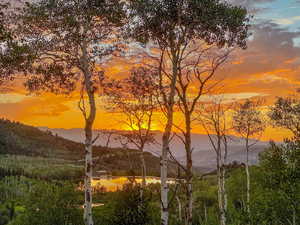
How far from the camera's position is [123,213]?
1566 inches

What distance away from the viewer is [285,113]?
218 feet

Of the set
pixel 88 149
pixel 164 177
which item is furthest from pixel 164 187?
pixel 88 149

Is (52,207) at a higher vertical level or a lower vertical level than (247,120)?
lower

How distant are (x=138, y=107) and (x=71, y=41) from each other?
20985 mm

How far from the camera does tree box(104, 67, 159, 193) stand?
131 ft

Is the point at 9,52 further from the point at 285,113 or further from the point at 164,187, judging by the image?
the point at 285,113

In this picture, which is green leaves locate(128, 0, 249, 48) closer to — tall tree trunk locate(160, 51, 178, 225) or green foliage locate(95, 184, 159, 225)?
tall tree trunk locate(160, 51, 178, 225)

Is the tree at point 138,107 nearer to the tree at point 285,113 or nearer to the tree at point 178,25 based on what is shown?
the tree at point 178,25

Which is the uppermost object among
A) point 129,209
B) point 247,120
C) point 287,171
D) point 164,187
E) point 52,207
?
point 247,120

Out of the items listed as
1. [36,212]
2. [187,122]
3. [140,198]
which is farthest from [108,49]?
[36,212]

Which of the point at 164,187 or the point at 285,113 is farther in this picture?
the point at 285,113

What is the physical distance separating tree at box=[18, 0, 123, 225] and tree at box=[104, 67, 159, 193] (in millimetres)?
8651

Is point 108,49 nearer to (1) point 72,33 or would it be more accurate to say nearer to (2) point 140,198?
(1) point 72,33

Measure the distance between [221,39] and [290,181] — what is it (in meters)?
17.6
